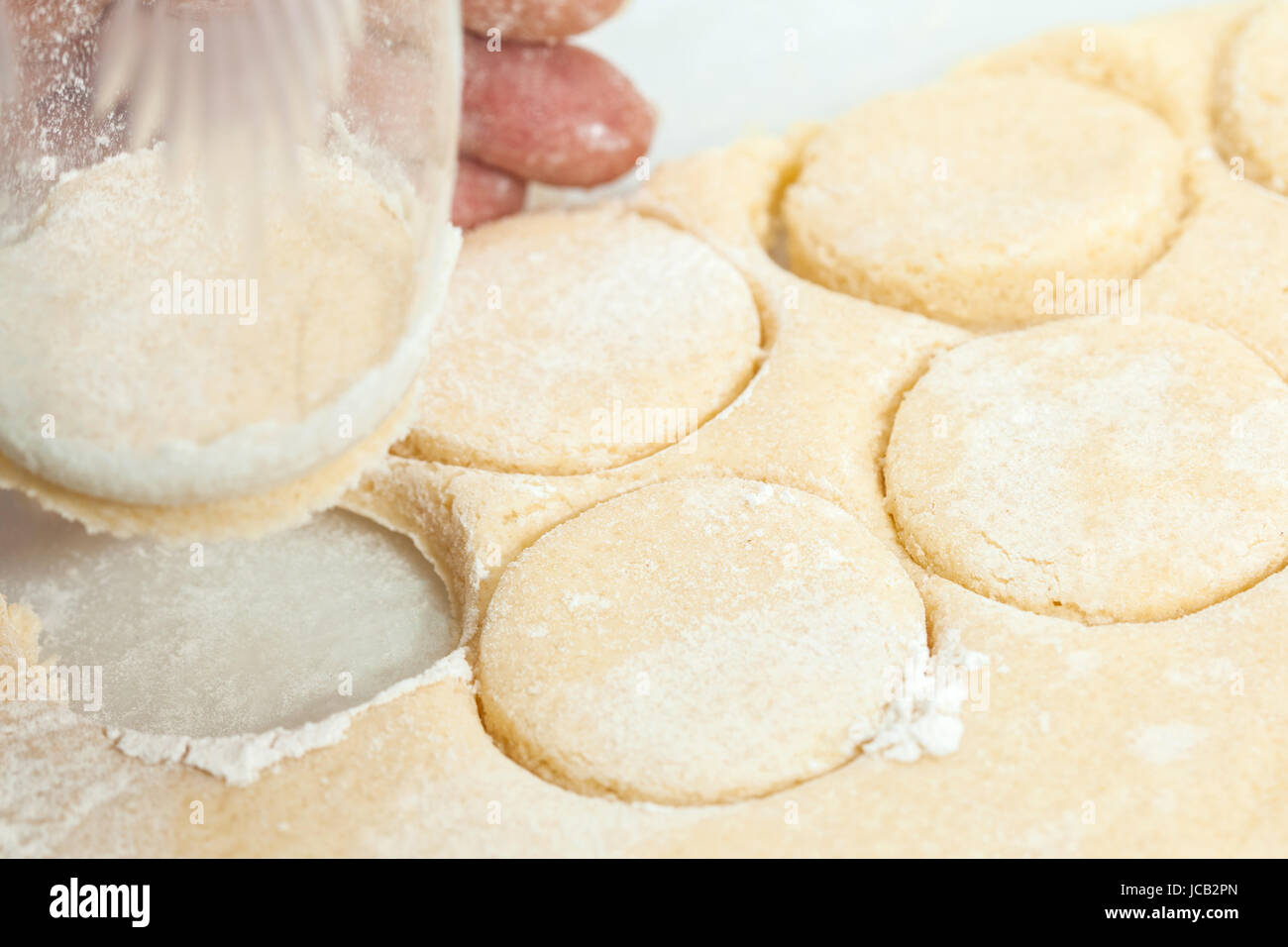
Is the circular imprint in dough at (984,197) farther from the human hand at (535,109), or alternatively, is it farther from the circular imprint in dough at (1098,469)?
the human hand at (535,109)

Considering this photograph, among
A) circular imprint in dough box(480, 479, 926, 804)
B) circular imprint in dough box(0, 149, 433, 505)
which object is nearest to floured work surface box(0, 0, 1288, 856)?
circular imprint in dough box(480, 479, 926, 804)

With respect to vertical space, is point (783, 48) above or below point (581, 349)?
above

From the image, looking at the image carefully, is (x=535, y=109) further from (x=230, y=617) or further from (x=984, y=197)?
(x=230, y=617)

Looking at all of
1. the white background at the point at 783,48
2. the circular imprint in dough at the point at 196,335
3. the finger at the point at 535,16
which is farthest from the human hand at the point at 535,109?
the circular imprint in dough at the point at 196,335

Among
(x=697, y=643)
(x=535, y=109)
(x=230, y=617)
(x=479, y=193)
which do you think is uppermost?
(x=535, y=109)

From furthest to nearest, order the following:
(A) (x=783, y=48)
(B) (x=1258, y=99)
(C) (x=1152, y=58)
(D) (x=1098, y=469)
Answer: (A) (x=783, y=48)
(C) (x=1152, y=58)
(B) (x=1258, y=99)
(D) (x=1098, y=469)

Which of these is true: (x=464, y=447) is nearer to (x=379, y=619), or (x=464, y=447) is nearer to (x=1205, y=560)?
(x=379, y=619)

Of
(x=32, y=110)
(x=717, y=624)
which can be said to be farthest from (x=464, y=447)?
(x=32, y=110)

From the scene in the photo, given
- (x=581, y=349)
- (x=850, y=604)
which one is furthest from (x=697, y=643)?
(x=581, y=349)
